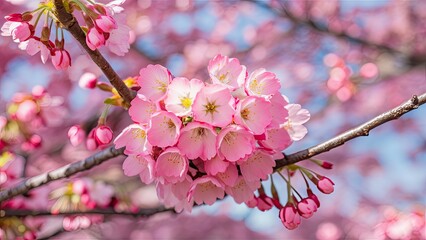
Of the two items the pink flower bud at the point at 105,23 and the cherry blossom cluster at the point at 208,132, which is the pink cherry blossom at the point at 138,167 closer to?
the cherry blossom cluster at the point at 208,132

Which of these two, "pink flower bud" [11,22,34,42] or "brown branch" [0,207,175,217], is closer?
"pink flower bud" [11,22,34,42]

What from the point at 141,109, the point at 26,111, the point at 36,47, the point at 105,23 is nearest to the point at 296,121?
the point at 141,109

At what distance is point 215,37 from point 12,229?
13.1 ft

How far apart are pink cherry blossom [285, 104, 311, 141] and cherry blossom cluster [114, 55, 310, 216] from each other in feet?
0.22

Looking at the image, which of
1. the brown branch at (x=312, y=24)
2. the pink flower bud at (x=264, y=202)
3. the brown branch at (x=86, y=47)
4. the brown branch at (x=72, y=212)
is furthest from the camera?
the brown branch at (x=312, y=24)

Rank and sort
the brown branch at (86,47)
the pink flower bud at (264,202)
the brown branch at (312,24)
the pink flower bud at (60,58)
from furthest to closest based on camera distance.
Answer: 1. the brown branch at (312,24)
2. the pink flower bud at (264,202)
3. the pink flower bud at (60,58)
4. the brown branch at (86,47)

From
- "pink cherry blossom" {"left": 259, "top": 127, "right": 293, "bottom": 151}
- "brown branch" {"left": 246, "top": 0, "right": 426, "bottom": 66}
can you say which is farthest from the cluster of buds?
"brown branch" {"left": 246, "top": 0, "right": 426, "bottom": 66}

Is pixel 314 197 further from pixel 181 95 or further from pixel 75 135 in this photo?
pixel 75 135

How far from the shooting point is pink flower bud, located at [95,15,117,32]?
1303 millimetres

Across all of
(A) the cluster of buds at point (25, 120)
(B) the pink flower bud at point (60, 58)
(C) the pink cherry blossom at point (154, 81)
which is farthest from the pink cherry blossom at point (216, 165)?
(A) the cluster of buds at point (25, 120)

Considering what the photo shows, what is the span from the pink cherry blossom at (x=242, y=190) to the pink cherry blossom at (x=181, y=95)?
0.27 metres

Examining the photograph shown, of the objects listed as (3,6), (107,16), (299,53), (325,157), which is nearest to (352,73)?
(299,53)

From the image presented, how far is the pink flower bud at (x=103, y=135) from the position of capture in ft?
5.08

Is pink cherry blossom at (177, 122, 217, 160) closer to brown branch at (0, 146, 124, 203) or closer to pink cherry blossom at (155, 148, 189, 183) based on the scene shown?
pink cherry blossom at (155, 148, 189, 183)
